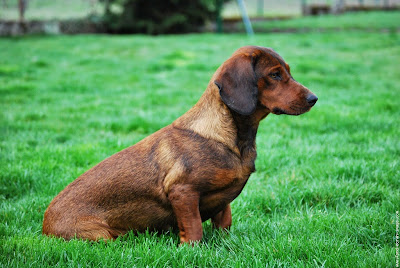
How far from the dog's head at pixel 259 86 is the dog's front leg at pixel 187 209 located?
662 millimetres

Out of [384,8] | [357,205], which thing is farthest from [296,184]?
[384,8]

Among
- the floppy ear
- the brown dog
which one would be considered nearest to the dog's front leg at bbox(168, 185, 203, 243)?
the brown dog

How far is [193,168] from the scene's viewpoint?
3061 mm

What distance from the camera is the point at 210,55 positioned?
12617 mm

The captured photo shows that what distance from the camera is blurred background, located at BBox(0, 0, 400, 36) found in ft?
63.6

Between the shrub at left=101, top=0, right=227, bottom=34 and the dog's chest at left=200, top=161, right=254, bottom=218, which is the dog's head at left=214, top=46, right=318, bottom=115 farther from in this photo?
the shrub at left=101, top=0, right=227, bottom=34

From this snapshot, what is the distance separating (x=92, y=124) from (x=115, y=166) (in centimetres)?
361

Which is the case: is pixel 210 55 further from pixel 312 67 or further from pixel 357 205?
pixel 357 205

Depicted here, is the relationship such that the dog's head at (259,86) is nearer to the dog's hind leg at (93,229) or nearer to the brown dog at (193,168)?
the brown dog at (193,168)

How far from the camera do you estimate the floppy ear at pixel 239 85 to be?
10.00 ft

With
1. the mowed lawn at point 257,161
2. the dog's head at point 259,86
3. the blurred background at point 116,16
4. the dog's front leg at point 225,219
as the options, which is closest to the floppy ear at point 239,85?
the dog's head at point 259,86

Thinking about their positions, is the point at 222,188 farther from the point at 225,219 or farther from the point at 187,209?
the point at 225,219

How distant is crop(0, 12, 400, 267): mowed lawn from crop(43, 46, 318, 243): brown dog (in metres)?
0.18

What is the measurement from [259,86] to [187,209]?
1.01 m
